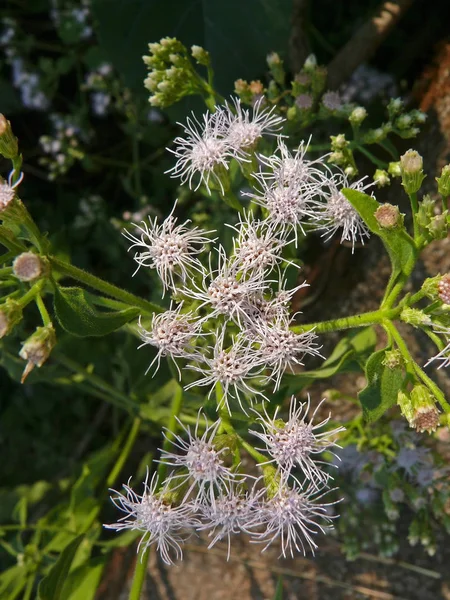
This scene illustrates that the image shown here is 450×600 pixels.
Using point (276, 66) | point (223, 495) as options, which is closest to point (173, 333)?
point (223, 495)

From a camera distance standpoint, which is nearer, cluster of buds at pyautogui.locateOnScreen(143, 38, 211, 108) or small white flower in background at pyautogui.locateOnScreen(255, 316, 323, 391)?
small white flower in background at pyautogui.locateOnScreen(255, 316, 323, 391)

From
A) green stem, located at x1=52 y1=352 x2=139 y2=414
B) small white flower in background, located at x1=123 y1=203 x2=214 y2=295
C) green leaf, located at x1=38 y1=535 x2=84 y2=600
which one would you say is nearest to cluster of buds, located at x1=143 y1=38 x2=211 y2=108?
small white flower in background, located at x1=123 y1=203 x2=214 y2=295

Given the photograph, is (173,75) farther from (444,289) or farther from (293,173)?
(444,289)

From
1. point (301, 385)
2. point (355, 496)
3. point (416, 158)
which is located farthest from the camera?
point (355, 496)

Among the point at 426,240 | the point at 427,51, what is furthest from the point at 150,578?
Answer: the point at 427,51

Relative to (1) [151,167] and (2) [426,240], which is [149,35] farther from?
(2) [426,240]

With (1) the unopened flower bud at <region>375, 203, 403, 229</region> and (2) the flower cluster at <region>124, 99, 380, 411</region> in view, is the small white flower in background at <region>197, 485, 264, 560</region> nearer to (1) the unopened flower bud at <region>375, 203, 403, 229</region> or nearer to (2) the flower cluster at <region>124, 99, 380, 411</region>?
(2) the flower cluster at <region>124, 99, 380, 411</region>
